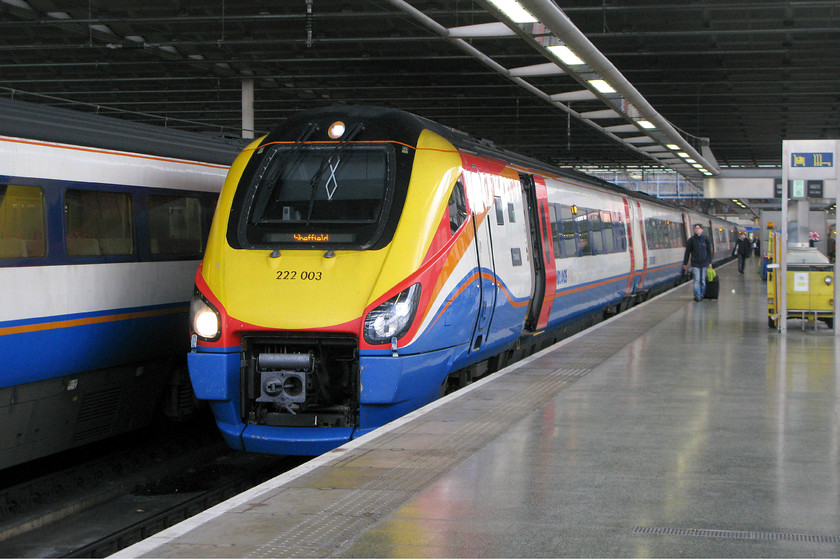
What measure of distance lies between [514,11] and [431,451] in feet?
16.9

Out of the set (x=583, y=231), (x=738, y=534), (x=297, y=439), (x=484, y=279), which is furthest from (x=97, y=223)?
(x=583, y=231)

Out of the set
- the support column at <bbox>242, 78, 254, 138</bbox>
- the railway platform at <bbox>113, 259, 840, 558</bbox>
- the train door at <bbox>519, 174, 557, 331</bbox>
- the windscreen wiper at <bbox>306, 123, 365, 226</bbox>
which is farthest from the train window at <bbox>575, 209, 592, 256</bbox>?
the support column at <bbox>242, 78, 254, 138</bbox>

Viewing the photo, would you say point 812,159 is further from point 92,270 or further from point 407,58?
point 92,270

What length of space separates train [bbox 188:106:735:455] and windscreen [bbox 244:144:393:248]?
0.5 inches

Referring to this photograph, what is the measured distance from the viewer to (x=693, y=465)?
624cm

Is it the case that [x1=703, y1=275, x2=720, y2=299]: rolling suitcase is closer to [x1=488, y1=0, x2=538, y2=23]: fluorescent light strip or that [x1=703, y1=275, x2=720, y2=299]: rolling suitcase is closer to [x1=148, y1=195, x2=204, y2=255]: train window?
[x1=488, y1=0, x2=538, y2=23]: fluorescent light strip

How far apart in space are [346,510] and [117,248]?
4725 millimetres

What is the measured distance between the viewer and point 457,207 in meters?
9.03

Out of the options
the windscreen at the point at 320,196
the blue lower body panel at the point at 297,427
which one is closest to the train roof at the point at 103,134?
the windscreen at the point at 320,196

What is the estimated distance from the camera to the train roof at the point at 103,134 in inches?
308

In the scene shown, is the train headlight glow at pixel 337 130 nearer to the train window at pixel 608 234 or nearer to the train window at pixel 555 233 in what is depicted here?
the train window at pixel 555 233

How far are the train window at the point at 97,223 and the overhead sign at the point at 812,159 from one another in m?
9.50

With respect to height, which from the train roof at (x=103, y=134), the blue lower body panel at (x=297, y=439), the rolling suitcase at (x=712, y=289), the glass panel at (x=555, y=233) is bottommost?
the blue lower body panel at (x=297, y=439)

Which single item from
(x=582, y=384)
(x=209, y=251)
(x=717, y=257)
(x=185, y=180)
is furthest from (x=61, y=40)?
(x=717, y=257)
